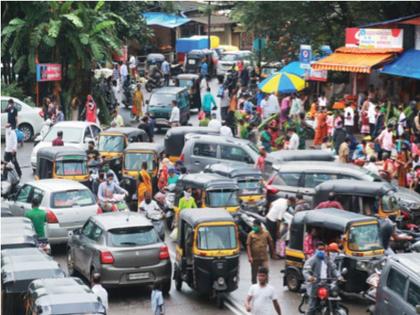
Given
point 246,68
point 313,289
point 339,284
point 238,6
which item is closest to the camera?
point 313,289

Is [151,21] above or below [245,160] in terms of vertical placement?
A: above

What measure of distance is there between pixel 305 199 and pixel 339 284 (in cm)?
565

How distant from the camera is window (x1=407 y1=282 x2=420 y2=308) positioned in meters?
15.1

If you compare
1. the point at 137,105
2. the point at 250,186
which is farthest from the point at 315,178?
the point at 137,105

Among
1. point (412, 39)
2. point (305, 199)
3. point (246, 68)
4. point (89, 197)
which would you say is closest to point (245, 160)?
point (305, 199)

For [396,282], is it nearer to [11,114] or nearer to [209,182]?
[209,182]

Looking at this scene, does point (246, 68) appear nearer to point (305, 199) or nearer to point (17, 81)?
point (17, 81)

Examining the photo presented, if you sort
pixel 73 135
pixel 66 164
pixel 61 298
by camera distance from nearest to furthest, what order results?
pixel 61 298 → pixel 66 164 → pixel 73 135

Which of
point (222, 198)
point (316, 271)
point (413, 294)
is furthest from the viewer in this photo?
point (222, 198)

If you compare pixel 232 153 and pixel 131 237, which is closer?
pixel 131 237

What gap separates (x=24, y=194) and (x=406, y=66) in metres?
15.6

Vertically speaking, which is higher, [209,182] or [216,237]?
[209,182]

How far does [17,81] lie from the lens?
44375mm

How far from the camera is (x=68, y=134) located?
3231 centimetres
